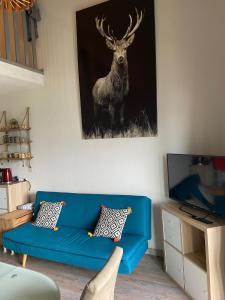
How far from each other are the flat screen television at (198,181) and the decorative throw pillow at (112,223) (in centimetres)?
58

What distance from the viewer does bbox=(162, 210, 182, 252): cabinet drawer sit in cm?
233

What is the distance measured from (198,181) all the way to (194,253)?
0.67 metres

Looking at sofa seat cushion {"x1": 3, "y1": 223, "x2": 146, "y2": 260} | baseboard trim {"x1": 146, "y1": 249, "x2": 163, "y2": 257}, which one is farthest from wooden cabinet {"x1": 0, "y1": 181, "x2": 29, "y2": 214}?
baseboard trim {"x1": 146, "y1": 249, "x2": 163, "y2": 257}

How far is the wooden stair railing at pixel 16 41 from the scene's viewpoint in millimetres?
3104

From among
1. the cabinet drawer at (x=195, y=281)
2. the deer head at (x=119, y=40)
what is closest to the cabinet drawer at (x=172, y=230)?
the cabinet drawer at (x=195, y=281)

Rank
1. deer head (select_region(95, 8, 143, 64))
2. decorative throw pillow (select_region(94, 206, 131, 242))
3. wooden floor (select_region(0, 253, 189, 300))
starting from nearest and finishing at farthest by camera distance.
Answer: wooden floor (select_region(0, 253, 189, 300))
decorative throw pillow (select_region(94, 206, 131, 242))
deer head (select_region(95, 8, 143, 64))

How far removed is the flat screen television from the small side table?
1.95m

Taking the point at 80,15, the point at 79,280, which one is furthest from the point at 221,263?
the point at 80,15

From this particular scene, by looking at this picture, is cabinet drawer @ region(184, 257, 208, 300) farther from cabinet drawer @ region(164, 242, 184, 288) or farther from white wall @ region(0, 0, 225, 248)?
white wall @ region(0, 0, 225, 248)

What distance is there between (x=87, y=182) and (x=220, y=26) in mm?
Result: 2325

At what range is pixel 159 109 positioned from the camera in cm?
283

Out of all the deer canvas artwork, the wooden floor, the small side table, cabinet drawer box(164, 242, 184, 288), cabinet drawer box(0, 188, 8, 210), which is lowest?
the wooden floor

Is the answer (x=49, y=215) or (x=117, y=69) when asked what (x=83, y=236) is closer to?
(x=49, y=215)

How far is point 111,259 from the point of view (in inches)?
44.6
